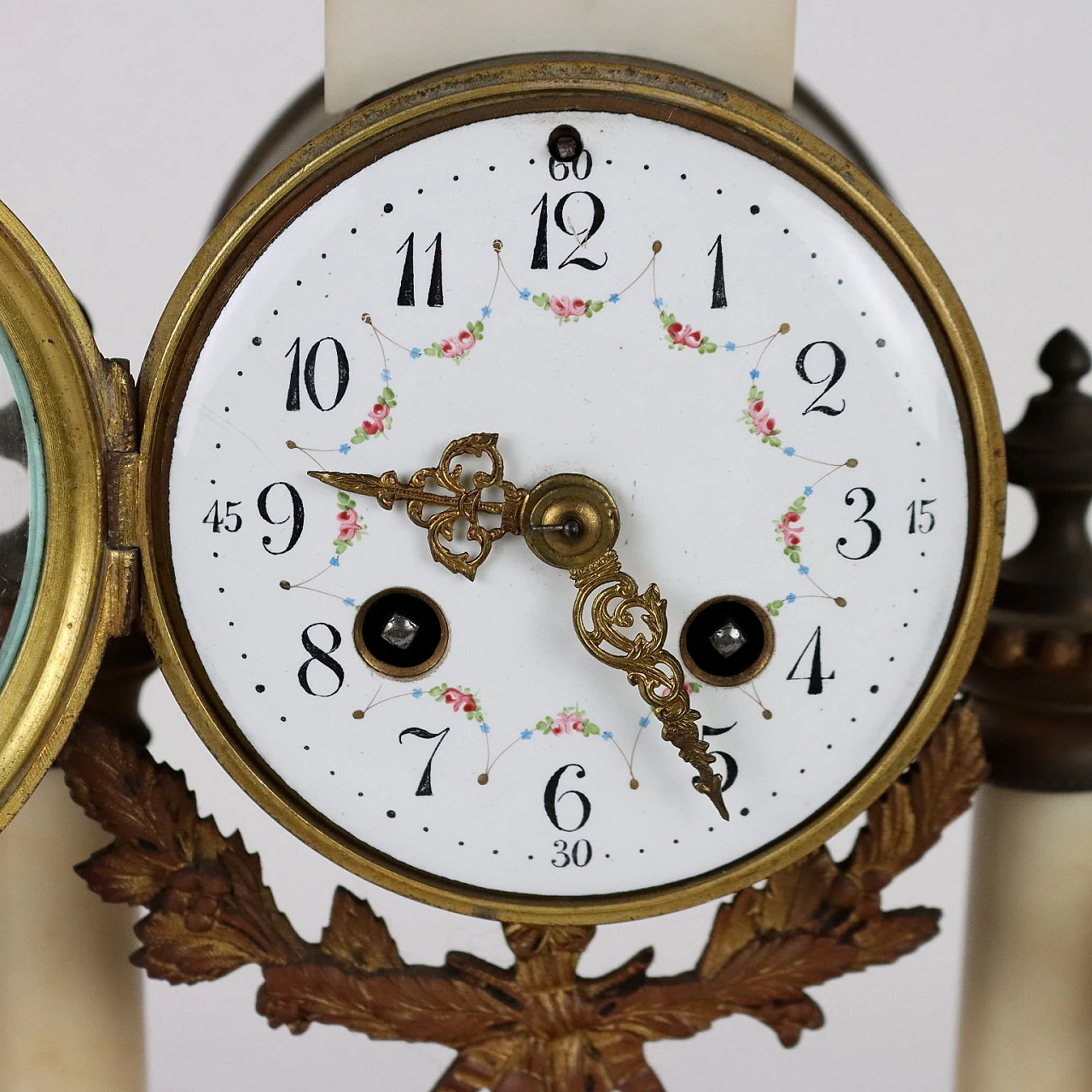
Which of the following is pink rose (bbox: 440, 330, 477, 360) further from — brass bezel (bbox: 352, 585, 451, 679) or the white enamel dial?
brass bezel (bbox: 352, 585, 451, 679)

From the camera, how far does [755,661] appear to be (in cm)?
102

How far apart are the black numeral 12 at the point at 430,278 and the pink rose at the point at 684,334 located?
0.48 ft

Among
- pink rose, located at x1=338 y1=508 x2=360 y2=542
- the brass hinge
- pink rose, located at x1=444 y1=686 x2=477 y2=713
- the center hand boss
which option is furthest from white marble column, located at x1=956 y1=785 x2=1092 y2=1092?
the brass hinge

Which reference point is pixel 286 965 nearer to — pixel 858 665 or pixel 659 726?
pixel 659 726

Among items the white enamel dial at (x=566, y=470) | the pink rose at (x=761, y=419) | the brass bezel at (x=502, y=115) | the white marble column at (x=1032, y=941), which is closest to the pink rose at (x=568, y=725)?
the white enamel dial at (x=566, y=470)

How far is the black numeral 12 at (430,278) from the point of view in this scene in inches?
38.2

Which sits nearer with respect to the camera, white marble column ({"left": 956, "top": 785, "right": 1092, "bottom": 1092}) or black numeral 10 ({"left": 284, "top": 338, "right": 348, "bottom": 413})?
black numeral 10 ({"left": 284, "top": 338, "right": 348, "bottom": 413})

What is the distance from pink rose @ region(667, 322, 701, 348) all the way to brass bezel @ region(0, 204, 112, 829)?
369mm

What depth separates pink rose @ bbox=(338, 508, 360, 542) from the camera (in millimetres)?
1009

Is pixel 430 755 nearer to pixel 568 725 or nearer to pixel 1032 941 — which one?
pixel 568 725

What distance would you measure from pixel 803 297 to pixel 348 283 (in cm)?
29

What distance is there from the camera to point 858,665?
101 centimetres

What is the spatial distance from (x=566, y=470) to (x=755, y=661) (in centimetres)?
18

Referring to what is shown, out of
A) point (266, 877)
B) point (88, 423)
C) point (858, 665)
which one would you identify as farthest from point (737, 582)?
point (266, 877)
